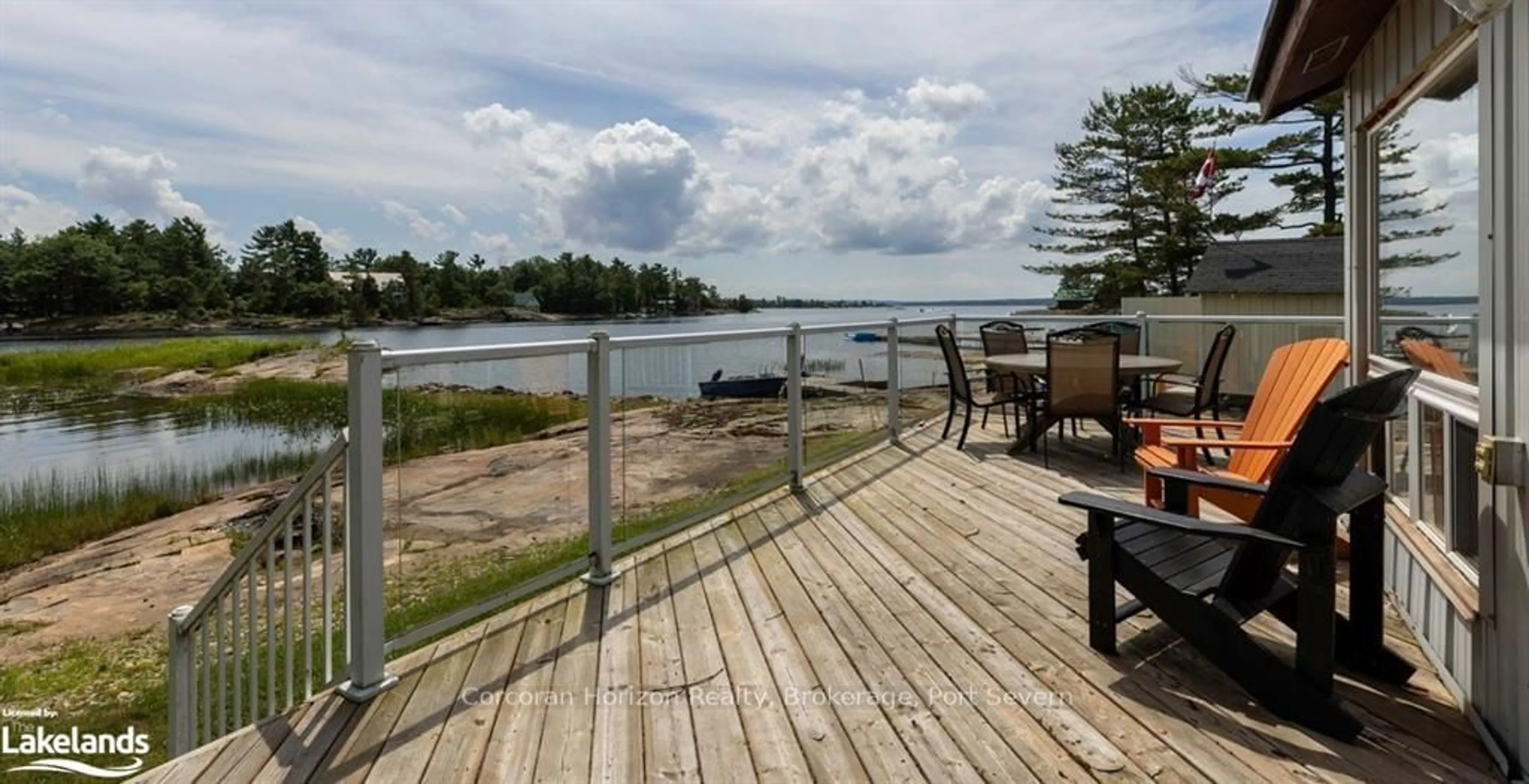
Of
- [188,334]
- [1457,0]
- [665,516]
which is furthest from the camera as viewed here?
[188,334]

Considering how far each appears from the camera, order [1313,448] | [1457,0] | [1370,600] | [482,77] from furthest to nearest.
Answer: [482,77] < [1370,600] < [1313,448] < [1457,0]

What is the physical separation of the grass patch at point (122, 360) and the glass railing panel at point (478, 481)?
120 ft

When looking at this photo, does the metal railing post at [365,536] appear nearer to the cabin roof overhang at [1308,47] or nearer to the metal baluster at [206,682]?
the metal baluster at [206,682]

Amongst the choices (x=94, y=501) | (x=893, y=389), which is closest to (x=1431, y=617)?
(x=893, y=389)

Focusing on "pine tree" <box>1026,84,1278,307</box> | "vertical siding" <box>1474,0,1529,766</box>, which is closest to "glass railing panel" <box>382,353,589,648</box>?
"vertical siding" <box>1474,0,1529,766</box>

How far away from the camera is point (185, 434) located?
1970 cm

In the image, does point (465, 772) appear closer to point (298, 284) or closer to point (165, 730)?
point (165, 730)

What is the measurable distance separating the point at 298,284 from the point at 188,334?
12921 mm

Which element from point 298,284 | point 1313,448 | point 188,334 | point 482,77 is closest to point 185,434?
point 482,77

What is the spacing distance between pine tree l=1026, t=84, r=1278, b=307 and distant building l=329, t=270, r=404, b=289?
186 feet

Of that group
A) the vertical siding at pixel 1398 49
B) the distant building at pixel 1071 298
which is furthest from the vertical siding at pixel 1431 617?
the distant building at pixel 1071 298

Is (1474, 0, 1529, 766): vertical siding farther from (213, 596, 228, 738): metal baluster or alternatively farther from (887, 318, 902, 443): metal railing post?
(887, 318, 902, 443): metal railing post

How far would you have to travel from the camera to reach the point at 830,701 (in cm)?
222

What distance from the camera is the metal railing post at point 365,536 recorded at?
7.30ft
